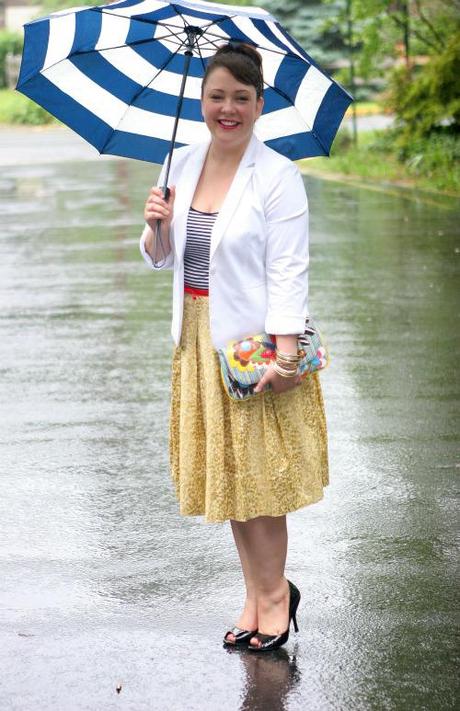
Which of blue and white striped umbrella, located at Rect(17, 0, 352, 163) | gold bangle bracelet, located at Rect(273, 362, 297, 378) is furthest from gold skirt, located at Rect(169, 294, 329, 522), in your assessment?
blue and white striped umbrella, located at Rect(17, 0, 352, 163)

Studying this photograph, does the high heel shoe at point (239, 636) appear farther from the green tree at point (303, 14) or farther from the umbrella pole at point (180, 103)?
the green tree at point (303, 14)

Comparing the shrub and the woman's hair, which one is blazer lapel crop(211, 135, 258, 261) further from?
the shrub

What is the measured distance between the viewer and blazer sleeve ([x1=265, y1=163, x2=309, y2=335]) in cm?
→ 398

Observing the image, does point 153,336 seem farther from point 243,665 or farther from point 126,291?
point 243,665

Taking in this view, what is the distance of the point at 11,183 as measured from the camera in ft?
74.0

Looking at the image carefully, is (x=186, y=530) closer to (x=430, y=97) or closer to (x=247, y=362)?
(x=247, y=362)

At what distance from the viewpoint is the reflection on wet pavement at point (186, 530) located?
13.3 ft

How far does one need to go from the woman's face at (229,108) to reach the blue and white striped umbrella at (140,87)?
1.88ft

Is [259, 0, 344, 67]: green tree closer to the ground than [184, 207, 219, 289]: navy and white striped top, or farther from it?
closer to the ground

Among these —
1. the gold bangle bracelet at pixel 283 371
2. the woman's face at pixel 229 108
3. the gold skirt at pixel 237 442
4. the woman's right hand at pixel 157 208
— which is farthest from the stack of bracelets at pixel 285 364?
the woman's face at pixel 229 108

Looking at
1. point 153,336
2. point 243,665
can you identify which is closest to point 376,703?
point 243,665

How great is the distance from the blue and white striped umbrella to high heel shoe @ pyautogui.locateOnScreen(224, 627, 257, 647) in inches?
66.8

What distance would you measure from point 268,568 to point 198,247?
1.09 metres

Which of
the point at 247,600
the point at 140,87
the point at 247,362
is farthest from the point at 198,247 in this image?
the point at 247,600
